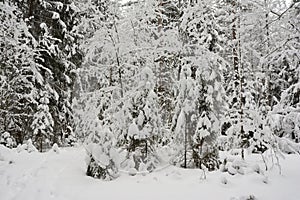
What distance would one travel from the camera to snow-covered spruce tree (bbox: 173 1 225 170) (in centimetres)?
677

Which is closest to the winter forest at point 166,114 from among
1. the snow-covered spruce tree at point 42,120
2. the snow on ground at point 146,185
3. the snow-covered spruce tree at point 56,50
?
the snow on ground at point 146,185

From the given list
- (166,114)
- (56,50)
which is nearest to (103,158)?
(166,114)

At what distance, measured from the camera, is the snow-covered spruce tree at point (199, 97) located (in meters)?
6.77

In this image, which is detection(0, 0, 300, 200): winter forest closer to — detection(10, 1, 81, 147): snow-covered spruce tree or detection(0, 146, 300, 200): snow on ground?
detection(0, 146, 300, 200): snow on ground

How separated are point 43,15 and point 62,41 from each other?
108 centimetres

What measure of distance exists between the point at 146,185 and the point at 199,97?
217cm

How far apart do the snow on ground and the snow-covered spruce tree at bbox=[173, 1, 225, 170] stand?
48cm

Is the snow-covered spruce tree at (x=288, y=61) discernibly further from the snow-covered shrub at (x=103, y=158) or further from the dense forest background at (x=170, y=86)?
the snow-covered shrub at (x=103, y=158)

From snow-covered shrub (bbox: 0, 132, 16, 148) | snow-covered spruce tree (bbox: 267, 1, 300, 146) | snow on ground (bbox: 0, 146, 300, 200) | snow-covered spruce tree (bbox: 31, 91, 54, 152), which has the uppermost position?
snow-covered spruce tree (bbox: 267, 1, 300, 146)

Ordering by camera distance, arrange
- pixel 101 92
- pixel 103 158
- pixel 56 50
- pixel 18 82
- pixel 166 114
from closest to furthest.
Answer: pixel 103 158, pixel 101 92, pixel 166 114, pixel 18 82, pixel 56 50

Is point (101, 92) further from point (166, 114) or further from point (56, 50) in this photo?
point (56, 50)

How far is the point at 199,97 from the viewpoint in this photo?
690 centimetres

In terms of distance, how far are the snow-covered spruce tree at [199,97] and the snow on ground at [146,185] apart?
48 centimetres

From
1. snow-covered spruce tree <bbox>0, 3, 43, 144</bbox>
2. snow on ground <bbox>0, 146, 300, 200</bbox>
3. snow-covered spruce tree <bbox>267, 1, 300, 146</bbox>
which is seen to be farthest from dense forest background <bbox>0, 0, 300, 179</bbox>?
snow-covered spruce tree <bbox>0, 3, 43, 144</bbox>
